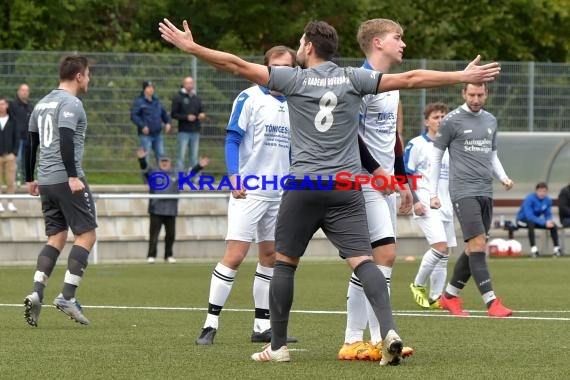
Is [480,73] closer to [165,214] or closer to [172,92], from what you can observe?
[165,214]

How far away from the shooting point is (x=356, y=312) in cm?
964

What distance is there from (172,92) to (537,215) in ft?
23.4

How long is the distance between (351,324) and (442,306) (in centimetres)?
504

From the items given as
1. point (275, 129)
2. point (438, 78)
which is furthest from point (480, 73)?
point (275, 129)

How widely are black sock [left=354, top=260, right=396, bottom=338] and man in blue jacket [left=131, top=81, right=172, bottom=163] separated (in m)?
17.2

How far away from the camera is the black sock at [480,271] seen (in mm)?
13602

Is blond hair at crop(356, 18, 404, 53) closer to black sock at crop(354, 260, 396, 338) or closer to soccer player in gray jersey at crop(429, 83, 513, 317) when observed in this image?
black sock at crop(354, 260, 396, 338)

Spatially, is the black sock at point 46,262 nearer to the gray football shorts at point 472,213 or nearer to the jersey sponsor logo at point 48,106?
the jersey sponsor logo at point 48,106

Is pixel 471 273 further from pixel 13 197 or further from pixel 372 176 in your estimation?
pixel 13 197

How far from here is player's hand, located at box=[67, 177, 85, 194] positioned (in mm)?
11938

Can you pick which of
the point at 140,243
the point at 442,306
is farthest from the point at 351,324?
the point at 140,243

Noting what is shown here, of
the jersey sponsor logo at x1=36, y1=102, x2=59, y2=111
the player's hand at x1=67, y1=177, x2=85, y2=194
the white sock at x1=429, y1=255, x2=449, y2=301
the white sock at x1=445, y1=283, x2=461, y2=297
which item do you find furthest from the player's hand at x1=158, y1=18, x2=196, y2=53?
the white sock at x1=429, y1=255, x2=449, y2=301
